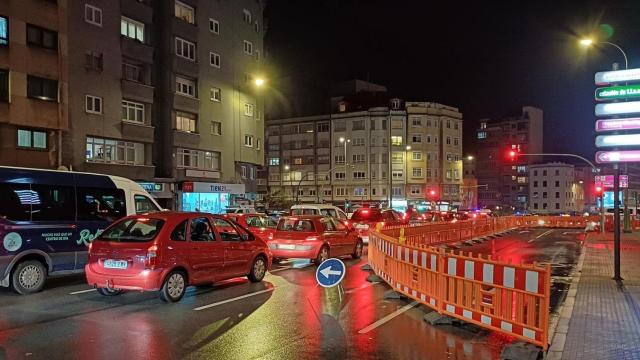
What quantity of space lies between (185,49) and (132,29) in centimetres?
527

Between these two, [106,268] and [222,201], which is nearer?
[106,268]

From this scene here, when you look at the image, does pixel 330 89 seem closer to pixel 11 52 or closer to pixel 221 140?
Result: pixel 221 140

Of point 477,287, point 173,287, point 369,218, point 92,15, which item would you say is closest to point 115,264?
point 173,287

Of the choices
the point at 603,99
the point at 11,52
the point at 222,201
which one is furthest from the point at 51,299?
the point at 222,201

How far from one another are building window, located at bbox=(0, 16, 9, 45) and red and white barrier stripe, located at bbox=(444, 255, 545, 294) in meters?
27.4

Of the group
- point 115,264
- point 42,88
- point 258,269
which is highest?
point 42,88

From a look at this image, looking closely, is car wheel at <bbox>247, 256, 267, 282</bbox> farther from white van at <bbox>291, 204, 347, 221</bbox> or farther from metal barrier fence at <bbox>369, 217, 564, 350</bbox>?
white van at <bbox>291, 204, 347, 221</bbox>

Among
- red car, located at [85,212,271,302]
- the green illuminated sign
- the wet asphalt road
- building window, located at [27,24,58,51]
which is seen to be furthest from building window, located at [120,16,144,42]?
the green illuminated sign

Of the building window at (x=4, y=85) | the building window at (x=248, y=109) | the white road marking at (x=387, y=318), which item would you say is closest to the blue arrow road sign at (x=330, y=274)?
the white road marking at (x=387, y=318)

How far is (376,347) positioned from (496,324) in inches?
71.0

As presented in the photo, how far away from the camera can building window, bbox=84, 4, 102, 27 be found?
32.3m

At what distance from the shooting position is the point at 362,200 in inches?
3228

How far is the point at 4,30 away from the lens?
27750 mm

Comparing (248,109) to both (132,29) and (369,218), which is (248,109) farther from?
(369,218)
